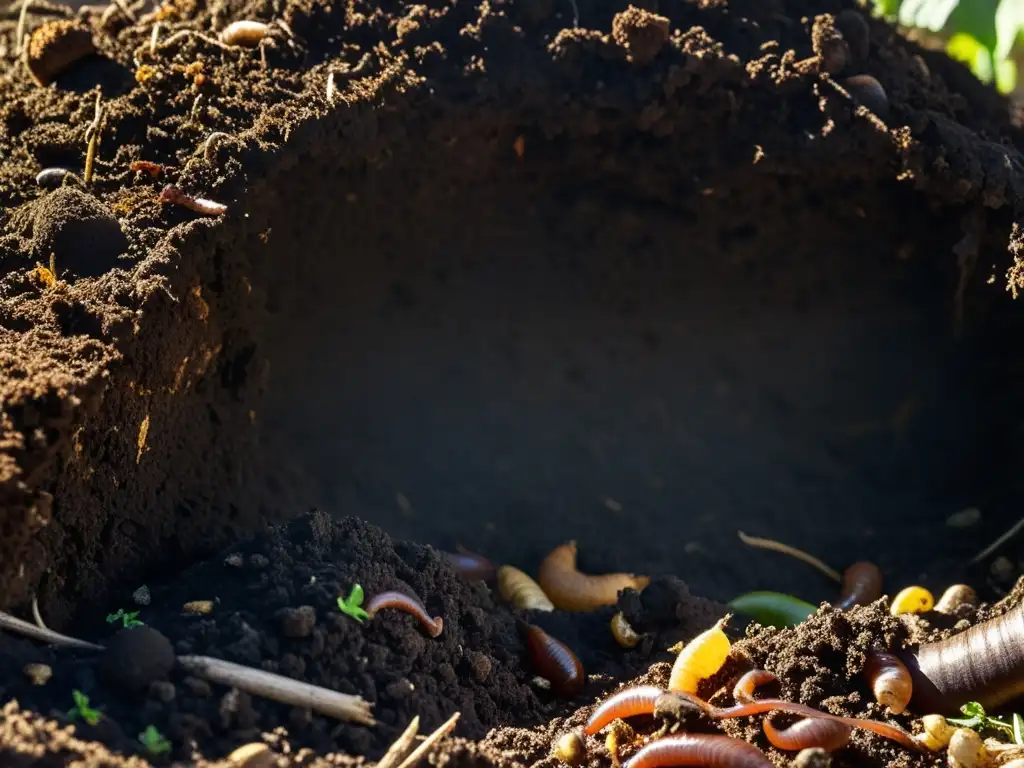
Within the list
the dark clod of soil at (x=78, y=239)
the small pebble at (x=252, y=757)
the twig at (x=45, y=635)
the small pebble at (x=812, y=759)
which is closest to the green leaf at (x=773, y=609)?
the small pebble at (x=812, y=759)

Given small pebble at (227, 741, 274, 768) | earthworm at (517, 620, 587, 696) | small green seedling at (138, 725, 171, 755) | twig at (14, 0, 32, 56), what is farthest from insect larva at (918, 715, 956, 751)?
twig at (14, 0, 32, 56)

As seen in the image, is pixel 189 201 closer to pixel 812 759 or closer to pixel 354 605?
pixel 354 605

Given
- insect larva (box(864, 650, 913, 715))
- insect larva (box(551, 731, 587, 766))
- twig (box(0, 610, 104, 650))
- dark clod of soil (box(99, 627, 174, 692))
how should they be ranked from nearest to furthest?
dark clod of soil (box(99, 627, 174, 692)) < twig (box(0, 610, 104, 650)) < insect larva (box(551, 731, 587, 766)) < insect larva (box(864, 650, 913, 715))

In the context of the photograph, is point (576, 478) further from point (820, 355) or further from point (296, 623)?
point (296, 623)

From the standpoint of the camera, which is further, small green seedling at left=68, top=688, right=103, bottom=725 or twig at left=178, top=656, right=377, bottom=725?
twig at left=178, top=656, right=377, bottom=725

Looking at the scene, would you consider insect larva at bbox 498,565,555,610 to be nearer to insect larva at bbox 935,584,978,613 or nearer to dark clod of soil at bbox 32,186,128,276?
insect larva at bbox 935,584,978,613

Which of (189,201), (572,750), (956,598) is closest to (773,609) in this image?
(956,598)

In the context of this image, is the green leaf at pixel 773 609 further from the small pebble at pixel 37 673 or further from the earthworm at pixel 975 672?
the small pebble at pixel 37 673
